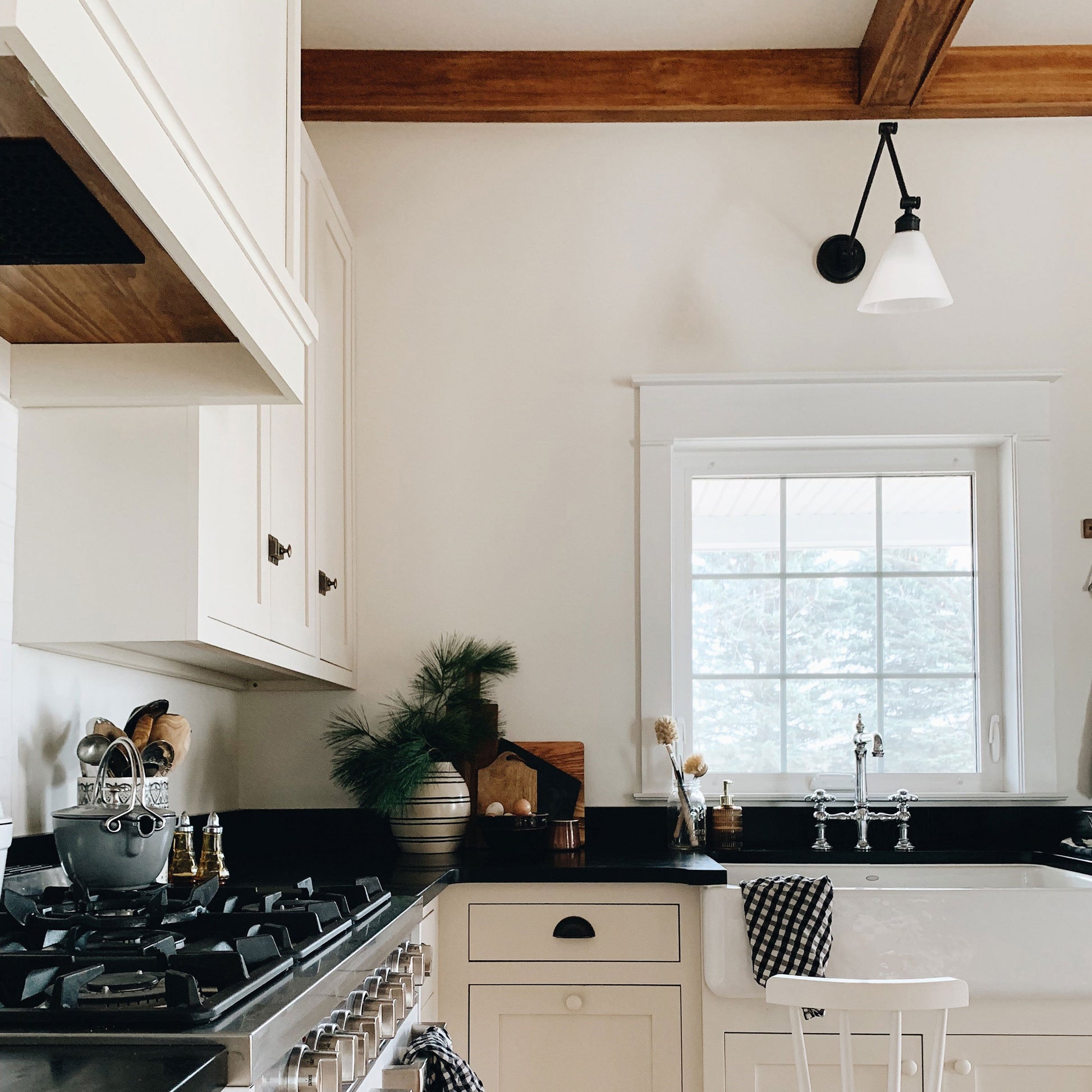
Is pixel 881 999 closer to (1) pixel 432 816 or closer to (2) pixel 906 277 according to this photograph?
(1) pixel 432 816

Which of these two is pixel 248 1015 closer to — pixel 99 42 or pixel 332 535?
pixel 99 42

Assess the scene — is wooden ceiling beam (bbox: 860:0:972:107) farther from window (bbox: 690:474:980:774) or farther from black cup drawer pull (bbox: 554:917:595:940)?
black cup drawer pull (bbox: 554:917:595:940)

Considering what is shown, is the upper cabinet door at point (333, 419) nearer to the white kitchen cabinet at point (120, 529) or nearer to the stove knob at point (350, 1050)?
the white kitchen cabinet at point (120, 529)

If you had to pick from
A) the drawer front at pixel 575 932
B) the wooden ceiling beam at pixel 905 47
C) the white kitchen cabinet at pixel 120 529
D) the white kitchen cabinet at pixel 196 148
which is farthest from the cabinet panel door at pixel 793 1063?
the wooden ceiling beam at pixel 905 47

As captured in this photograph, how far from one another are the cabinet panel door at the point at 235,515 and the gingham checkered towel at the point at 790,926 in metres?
1.04

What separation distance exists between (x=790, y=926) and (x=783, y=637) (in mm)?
1024

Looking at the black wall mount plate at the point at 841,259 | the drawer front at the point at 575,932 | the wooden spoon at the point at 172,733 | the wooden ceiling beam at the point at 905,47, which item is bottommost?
the drawer front at the point at 575,932

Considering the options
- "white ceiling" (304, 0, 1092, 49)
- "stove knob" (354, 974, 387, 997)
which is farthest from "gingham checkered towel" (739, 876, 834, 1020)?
"white ceiling" (304, 0, 1092, 49)

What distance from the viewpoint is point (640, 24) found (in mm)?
2955

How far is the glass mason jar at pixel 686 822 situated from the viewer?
9.37 ft

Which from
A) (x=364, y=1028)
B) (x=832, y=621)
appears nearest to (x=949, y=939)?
(x=832, y=621)

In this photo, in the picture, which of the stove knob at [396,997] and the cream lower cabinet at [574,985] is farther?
the cream lower cabinet at [574,985]

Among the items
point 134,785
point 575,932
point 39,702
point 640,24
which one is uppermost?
point 640,24

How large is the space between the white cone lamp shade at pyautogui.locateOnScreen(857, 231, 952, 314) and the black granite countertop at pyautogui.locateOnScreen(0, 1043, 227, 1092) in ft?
7.20
